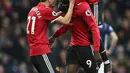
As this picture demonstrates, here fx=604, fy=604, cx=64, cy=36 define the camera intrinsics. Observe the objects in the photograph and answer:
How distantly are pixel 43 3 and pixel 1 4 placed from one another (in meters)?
9.69

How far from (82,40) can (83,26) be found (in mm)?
260

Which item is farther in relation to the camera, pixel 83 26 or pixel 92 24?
pixel 83 26

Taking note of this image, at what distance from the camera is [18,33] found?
61.1 feet

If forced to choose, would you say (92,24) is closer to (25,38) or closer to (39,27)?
(39,27)

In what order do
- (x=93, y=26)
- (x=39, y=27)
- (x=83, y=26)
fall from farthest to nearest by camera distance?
(x=83, y=26)
(x=93, y=26)
(x=39, y=27)

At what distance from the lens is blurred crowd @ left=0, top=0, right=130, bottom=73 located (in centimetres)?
1765

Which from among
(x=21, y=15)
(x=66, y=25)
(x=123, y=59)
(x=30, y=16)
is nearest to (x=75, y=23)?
(x=66, y=25)

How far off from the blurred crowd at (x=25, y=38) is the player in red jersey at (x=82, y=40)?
5.61 metres

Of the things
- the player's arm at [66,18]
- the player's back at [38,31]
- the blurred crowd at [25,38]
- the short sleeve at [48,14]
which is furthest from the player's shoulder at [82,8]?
the blurred crowd at [25,38]

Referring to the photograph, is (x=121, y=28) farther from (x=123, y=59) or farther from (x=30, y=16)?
(x=30, y=16)

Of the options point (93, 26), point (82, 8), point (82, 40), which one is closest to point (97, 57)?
point (82, 40)

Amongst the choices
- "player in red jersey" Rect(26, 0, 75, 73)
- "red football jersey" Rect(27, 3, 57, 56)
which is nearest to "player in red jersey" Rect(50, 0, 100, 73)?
"player in red jersey" Rect(26, 0, 75, 73)

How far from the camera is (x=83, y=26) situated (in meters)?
10.9

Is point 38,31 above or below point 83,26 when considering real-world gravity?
above
